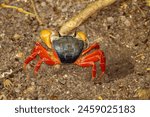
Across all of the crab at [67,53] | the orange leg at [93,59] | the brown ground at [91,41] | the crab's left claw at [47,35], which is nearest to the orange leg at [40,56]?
the crab at [67,53]

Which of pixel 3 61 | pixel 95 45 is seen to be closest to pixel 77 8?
pixel 95 45

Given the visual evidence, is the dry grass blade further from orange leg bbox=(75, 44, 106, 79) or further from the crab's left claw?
orange leg bbox=(75, 44, 106, 79)

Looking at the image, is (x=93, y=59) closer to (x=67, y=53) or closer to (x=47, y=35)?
(x=67, y=53)

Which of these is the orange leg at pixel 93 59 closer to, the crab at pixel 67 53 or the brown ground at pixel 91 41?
the crab at pixel 67 53

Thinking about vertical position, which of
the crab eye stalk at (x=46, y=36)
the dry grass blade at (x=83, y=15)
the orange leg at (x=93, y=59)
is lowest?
the orange leg at (x=93, y=59)

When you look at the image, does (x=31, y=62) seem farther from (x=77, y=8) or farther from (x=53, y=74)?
(x=77, y=8)
